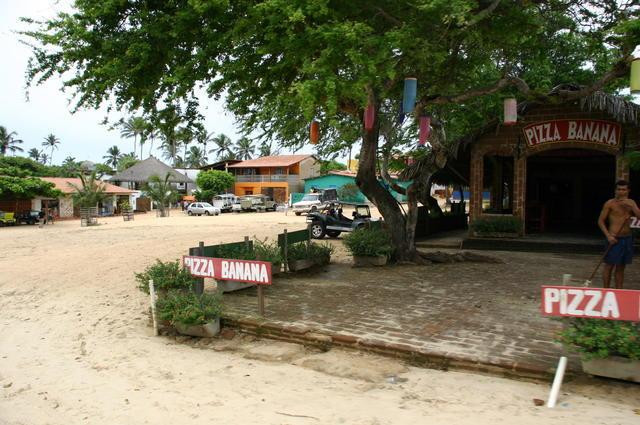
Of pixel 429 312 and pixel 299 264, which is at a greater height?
pixel 299 264

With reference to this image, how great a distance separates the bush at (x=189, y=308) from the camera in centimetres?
656

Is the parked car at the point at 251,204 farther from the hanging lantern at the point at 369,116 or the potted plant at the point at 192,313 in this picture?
the potted plant at the point at 192,313

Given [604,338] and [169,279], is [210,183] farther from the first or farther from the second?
[604,338]

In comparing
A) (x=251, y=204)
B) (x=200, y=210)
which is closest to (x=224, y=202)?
(x=251, y=204)

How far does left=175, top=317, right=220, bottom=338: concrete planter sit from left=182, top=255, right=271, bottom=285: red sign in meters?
0.64

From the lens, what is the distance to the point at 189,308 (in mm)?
6625

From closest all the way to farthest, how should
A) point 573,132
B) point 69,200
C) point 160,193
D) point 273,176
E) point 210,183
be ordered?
point 573,132, point 69,200, point 160,193, point 210,183, point 273,176

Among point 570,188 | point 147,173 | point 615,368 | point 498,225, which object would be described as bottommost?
point 615,368

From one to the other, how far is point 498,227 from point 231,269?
10.6m

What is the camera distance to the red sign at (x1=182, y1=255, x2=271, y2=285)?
6633 mm

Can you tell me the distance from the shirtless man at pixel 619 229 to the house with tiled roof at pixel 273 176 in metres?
51.8

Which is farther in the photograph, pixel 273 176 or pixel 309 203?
pixel 273 176

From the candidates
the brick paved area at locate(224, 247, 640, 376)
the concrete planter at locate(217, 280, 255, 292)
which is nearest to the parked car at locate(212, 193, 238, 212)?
the brick paved area at locate(224, 247, 640, 376)

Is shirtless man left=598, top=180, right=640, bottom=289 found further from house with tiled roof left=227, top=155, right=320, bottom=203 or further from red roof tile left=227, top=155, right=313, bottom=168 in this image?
red roof tile left=227, top=155, right=313, bottom=168
